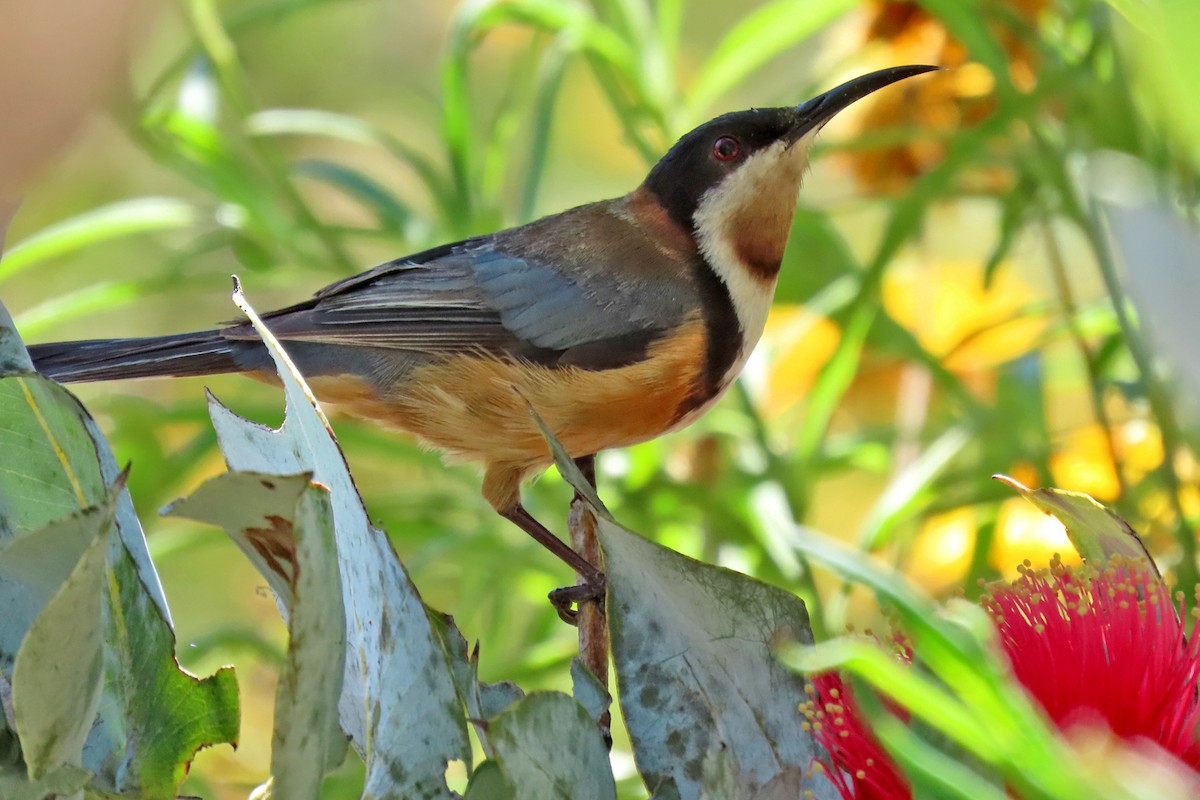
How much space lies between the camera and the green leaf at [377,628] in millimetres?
463

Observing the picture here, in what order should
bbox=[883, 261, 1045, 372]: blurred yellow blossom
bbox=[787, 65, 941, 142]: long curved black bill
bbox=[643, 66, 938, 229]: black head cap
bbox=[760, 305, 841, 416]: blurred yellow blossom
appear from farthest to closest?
bbox=[760, 305, 841, 416]: blurred yellow blossom
bbox=[883, 261, 1045, 372]: blurred yellow blossom
bbox=[643, 66, 938, 229]: black head cap
bbox=[787, 65, 941, 142]: long curved black bill

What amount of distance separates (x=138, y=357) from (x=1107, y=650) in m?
0.82

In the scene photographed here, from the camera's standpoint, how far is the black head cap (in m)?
1.14

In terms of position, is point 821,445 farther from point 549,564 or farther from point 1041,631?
point 1041,631

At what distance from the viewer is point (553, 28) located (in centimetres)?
145

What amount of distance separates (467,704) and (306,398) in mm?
135

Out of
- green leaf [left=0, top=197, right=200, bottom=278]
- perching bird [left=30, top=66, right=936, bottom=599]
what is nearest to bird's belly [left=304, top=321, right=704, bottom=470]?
perching bird [left=30, top=66, right=936, bottom=599]

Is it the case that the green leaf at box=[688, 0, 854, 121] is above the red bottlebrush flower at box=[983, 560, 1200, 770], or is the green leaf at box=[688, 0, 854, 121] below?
above

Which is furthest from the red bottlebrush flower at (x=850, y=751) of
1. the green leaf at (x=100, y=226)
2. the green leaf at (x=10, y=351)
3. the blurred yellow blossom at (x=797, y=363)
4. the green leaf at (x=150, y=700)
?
the blurred yellow blossom at (x=797, y=363)

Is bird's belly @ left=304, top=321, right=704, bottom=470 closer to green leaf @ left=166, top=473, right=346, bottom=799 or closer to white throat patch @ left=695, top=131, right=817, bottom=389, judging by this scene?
white throat patch @ left=695, top=131, right=817, bottom=389

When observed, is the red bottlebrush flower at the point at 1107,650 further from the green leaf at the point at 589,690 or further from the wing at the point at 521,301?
the wing at the point at 521,301

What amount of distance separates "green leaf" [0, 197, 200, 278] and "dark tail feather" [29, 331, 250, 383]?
0.32 meters

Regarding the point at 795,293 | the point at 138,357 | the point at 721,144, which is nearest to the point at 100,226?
the point at 138,357

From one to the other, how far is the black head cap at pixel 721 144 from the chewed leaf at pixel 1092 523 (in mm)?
582
